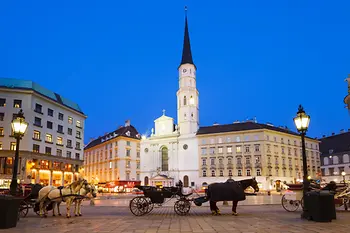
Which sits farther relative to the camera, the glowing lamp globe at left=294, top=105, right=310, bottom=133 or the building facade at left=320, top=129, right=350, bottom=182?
the building facade at left=320, top=129, right=350, bottom=182

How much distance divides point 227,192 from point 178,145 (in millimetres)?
68688

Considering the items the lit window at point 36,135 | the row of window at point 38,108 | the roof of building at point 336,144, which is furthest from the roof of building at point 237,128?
the lit window at point 36,135

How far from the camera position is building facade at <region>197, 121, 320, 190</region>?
240ft

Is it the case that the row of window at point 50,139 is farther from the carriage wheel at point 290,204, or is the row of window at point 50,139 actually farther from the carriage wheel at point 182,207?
the carriage wheel at point 290,204

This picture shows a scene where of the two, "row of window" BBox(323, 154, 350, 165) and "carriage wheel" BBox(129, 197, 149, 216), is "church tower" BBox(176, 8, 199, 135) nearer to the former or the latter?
"row of window" BBox(323, 154, 350, 165)

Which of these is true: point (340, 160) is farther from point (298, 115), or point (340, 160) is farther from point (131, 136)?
point (298, 115)

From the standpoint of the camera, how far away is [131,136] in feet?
284

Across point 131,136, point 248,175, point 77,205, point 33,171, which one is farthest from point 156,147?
point 77,205

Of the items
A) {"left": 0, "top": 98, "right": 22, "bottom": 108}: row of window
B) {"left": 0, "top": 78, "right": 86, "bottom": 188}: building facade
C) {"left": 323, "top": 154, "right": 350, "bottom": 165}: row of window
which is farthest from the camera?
{"left": 323, "top": 154, "right": 350, "bottom": 165}: row of window

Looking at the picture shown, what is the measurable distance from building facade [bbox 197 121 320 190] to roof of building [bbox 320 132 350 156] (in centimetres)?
961

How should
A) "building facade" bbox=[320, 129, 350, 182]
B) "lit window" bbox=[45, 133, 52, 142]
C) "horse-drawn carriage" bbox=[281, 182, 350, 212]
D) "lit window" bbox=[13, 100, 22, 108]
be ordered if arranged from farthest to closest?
1. "building facade" bbox=[320, 129, 350, 182]
2. "lit window" bbox=[45, 133, 52, 142]
3. "lit window" bbox=[13, 100, 22, 108]
4. "horse-drawn carriage" bbox=[281, 182, 350, 212]

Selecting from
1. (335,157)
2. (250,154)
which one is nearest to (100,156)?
(250,154)

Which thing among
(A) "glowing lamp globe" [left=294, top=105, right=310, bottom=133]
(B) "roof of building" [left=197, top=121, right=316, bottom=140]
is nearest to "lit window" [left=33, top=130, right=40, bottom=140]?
(B) "roof of building" [left=197, top=121, right=316, bottom=140]

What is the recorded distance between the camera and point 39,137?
168ft
